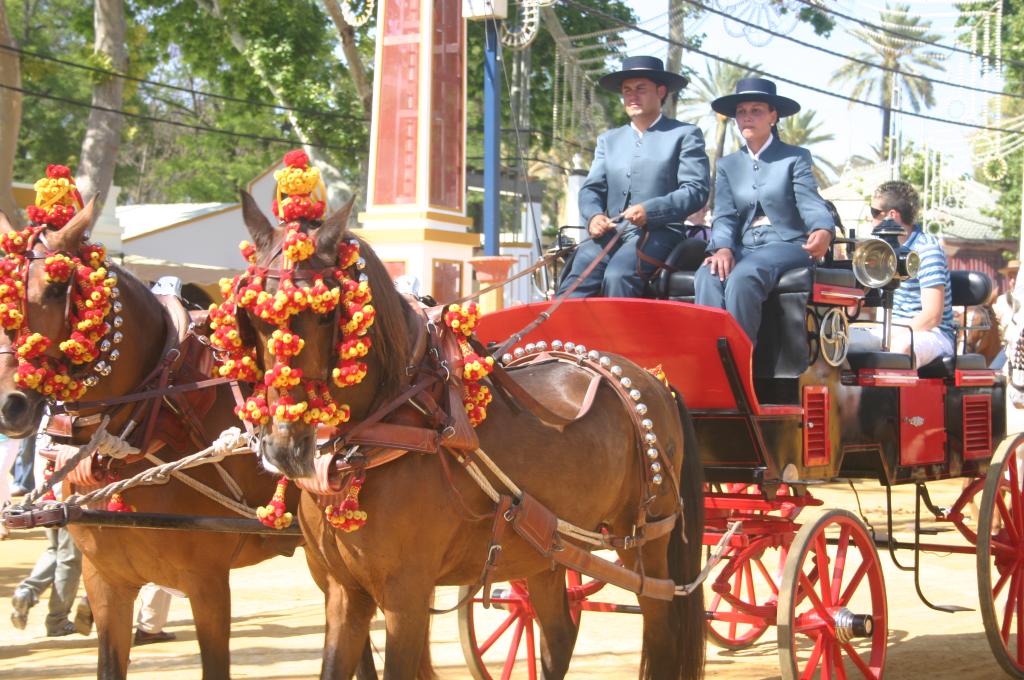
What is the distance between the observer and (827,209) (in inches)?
238

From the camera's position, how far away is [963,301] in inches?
277

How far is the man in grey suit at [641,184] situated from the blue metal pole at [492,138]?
9.31 metres

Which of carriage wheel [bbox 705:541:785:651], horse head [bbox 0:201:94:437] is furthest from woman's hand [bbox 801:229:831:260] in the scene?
horse head [bbox 0:201:94:437]

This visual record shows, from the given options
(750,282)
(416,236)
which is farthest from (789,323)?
(416,236)

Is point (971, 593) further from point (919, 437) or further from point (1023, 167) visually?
point (1023, 167)

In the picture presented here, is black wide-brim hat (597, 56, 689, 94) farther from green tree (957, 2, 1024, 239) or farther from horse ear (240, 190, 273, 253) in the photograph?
green tree (957, 2, 1024, 239)

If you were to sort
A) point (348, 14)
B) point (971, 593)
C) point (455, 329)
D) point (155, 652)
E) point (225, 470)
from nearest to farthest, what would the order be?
1. point (455, 329)
2. point (225, 470)
3. point (155, 652)
4. point (971, 593)
5. point (348, 14)

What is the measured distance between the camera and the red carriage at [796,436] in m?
5.29

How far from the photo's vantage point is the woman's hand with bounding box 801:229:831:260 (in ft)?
19.1

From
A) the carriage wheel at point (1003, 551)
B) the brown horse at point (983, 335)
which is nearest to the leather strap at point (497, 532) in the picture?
the carriage wheel at point (1003, 551)

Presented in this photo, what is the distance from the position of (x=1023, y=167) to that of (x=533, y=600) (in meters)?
24.2

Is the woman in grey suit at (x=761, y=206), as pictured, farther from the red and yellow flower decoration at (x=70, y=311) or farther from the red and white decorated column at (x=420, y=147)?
the red and white decorated column at (x=420, y=147)

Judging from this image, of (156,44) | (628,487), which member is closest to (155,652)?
(628,487)

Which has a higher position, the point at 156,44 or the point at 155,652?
the point at 156,44
